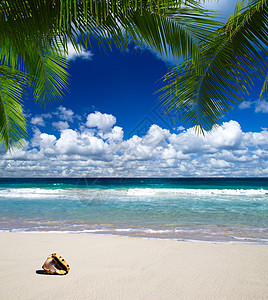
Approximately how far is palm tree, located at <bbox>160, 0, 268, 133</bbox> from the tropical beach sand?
2030 mm

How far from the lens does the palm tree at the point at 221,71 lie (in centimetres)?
236

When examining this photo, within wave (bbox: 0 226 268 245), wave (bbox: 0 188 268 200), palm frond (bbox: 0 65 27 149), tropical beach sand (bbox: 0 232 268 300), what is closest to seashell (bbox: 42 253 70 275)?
tropical beach sand (bbox: 0 232 268 300)

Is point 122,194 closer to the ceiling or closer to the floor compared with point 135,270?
closer to the ceiling

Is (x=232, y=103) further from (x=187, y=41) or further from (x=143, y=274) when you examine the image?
(x=143, y=274)

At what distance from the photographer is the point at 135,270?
11.4ft

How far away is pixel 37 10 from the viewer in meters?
1.78

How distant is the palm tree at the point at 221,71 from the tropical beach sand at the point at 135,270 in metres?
2.03

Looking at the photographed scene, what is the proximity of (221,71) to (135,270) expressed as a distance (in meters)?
2.94

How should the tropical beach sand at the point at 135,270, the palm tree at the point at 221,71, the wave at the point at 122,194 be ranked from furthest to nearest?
the wave at the point at 122,194
the tropical beach sand at the point at 135,270
the palm tree at the point at 221,71

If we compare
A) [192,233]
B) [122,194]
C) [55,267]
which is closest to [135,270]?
[55,267]

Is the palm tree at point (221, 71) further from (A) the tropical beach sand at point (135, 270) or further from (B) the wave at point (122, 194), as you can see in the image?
(B) the wave at point (122, 194)

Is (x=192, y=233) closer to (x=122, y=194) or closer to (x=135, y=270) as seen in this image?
(x=135, y=270)

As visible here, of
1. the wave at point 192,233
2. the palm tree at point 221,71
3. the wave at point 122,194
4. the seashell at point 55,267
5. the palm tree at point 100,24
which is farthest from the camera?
the wave at point 122,194

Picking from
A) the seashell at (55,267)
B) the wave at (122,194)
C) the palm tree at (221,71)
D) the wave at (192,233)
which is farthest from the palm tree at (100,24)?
the wave at (122,194)
